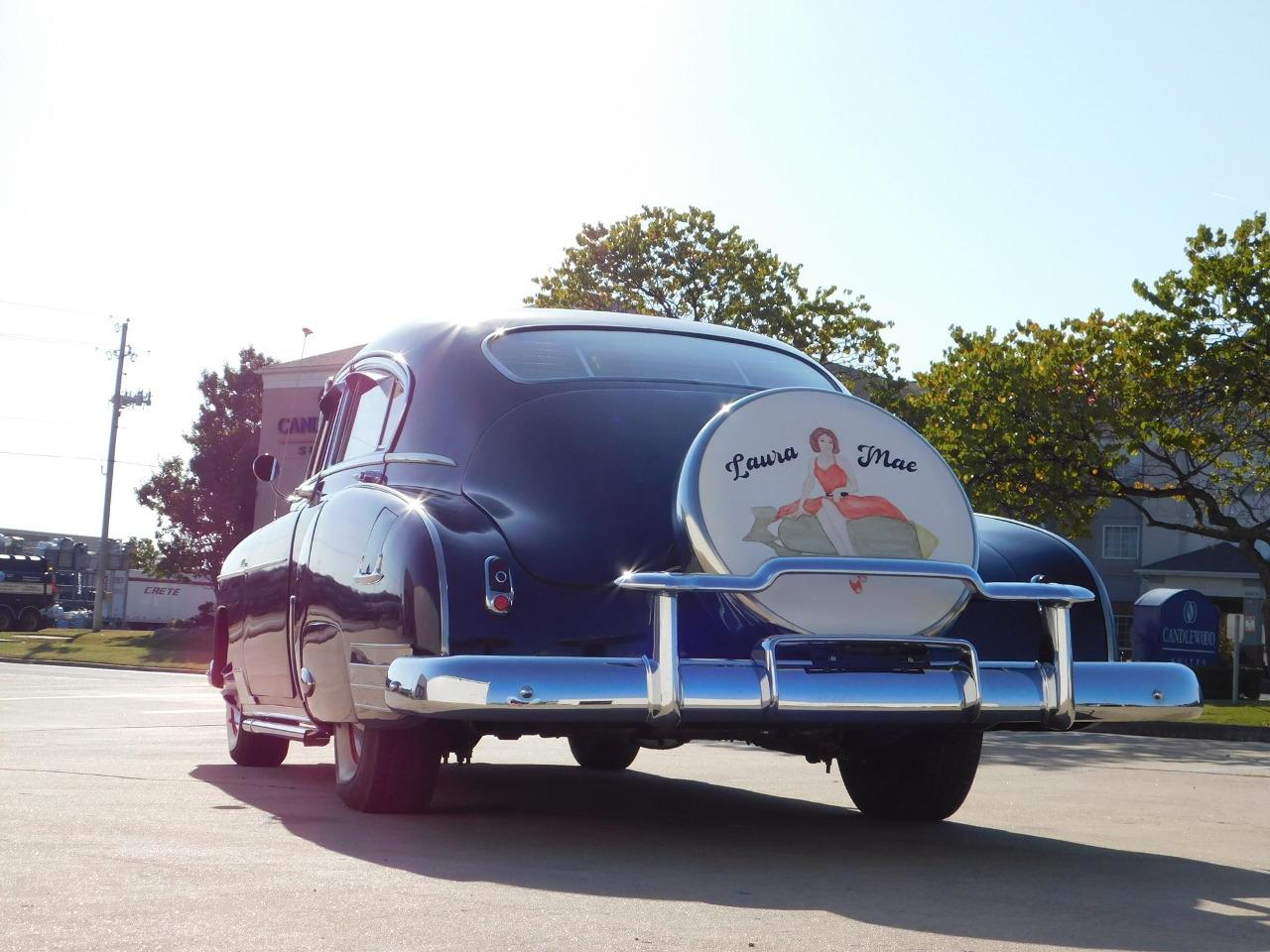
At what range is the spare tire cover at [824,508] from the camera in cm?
496

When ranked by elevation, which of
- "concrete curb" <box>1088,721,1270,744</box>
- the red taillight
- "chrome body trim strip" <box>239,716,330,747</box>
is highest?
the red taillight

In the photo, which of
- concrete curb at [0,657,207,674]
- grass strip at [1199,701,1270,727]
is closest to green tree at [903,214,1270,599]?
grass strip at [1199,701,1270,727]

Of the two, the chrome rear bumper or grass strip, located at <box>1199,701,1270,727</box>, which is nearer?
the chrome rear bumper

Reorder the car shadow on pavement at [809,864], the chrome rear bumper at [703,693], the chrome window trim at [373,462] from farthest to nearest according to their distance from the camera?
the chrome window trim at [373,462], the chrome rear bumper at [703,693], the car shadow on pavement at [809,864]

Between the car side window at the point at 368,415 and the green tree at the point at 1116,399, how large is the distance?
62.9 ft

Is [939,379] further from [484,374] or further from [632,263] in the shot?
[484,374]

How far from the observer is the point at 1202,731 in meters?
16.6

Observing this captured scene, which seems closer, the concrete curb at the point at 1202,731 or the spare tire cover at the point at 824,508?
the spare tire cover at the point at 824,508

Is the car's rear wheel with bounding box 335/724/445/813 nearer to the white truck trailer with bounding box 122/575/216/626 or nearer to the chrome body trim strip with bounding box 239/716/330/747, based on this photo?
the chrome body trim strip with bounding box 239/716/330/747

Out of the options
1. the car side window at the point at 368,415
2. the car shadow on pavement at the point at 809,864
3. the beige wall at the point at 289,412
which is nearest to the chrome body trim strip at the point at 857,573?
the car shadow on pavement at the point at 809,864

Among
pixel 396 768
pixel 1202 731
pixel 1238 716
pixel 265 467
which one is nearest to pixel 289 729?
pixel 396 768

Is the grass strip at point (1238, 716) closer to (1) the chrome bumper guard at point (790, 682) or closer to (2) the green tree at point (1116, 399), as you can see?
(2) the green tree at point (1116, 399)

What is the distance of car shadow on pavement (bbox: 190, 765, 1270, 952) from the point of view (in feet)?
13.7

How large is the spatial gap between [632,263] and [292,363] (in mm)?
22799
